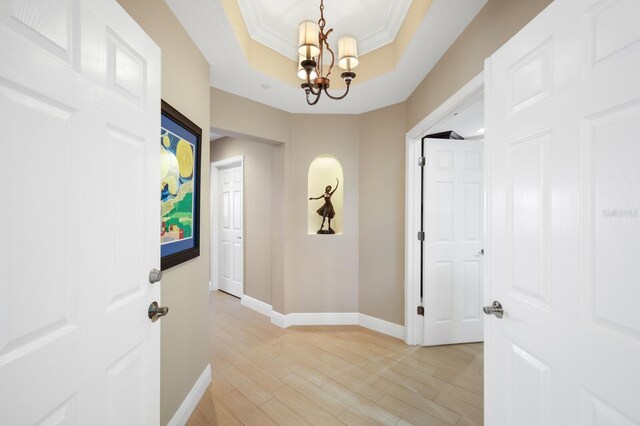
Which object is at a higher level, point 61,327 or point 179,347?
point 61,327

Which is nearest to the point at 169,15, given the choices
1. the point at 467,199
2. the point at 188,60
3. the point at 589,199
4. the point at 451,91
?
the point at 188,60

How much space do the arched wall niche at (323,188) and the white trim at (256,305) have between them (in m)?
1.17

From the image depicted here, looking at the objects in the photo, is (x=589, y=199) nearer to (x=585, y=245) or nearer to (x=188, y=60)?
(x=585, y=245)

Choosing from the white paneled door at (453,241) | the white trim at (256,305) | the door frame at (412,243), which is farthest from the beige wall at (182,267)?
the white paneled door at (453,241)

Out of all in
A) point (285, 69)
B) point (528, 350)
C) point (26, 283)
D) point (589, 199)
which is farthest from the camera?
point (285, 69)

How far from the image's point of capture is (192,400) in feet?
5.85

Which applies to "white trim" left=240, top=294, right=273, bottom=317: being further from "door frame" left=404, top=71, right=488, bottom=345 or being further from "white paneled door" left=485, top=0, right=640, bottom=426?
"white paneled door" left=485, top=0, right=640, bottom=426

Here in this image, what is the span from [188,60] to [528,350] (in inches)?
93.5

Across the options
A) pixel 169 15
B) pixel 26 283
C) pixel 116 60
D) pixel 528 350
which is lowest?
pixel 528 350

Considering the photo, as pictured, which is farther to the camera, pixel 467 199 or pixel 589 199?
pixel 467 199

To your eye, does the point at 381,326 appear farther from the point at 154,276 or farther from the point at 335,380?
the point at 154,276

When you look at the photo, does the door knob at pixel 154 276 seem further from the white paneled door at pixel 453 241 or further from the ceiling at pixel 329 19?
the white paneled door at pixel 453 241

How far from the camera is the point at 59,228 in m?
0.66

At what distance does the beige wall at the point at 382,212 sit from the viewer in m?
2.84
